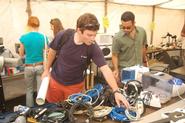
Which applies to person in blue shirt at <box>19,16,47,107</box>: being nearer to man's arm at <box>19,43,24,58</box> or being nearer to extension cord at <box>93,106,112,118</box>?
man's arm at <box>19,43,24,58</box>

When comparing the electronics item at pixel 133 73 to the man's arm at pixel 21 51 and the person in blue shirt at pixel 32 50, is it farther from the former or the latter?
the man's arm at pixel 21 51

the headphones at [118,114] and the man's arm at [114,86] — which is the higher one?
the man's arm at [114,86]

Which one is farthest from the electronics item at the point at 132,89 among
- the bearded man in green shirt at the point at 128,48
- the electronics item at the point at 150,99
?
the bearded man in green shirt at the point at 128,48

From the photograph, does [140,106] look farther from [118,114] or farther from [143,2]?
[143,2]

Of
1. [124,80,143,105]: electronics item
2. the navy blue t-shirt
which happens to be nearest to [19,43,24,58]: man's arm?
the navy blue t-shirt

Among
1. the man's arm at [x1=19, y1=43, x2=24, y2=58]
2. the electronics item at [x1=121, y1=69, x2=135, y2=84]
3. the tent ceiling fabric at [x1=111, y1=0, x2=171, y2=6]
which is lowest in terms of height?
the electronics item at [x1=121, y1=69, x2=135, y2=84]

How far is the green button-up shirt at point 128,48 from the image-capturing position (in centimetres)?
255

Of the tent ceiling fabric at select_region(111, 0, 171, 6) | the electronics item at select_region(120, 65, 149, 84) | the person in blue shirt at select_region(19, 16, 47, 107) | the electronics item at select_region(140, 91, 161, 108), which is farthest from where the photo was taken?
the tent ceiling fabric at select_region(111, 0, 171, 6)

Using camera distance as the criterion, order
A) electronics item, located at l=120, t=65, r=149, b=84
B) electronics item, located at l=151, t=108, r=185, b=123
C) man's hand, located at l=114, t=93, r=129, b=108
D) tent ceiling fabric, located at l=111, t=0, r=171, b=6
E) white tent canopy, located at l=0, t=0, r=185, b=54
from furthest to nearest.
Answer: tent ceiling fabric, located at l=111, t=0, r=171, b=6, white tent canopy, located at l=0, t=0, r=185, b=54, electronics item, located at l=120, t=65, r=149, b=84, man's hand, located at l=114, t=93, r=129, b=108, electronics item, located at l=151, t=108, r=185, b=123

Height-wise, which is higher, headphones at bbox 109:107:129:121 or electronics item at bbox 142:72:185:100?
electronics item at bbox 142:72:185:100

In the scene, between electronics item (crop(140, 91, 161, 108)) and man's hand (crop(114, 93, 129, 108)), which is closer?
man's hand (crop(114, 93, 129, 108))

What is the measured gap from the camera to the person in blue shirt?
2947 millimetres

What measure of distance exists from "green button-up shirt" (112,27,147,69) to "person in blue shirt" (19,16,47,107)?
3.32ft

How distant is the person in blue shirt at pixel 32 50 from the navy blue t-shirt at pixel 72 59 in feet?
3.41
